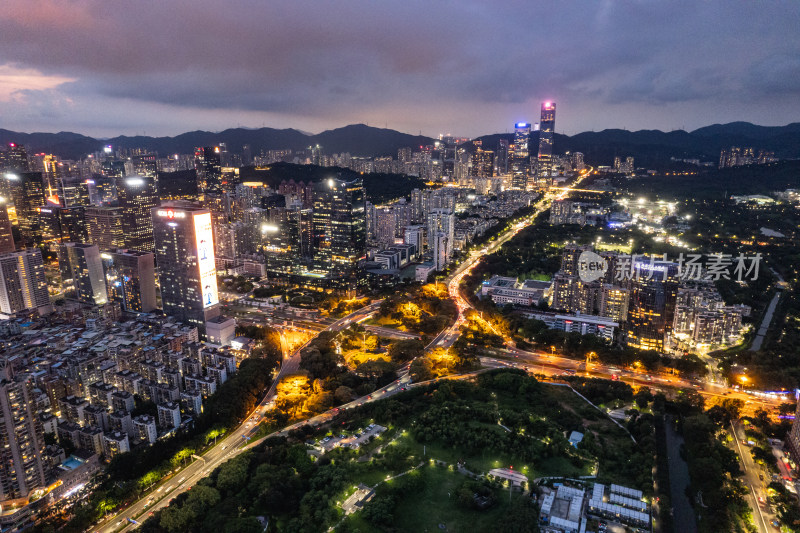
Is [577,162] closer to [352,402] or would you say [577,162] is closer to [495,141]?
[495,141]

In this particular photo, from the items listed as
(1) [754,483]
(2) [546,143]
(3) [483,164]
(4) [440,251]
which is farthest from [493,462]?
(2) [546,143]

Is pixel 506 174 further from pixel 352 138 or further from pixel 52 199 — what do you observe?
pixel 52 199

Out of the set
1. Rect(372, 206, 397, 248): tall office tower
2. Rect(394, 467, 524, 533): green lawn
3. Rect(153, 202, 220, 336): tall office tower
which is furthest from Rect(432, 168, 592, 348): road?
Rect(153, 202, 220, 336): tall office tower

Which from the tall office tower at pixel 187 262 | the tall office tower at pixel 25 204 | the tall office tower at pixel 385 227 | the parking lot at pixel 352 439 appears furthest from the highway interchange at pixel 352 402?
the tall office tower at pixel 25 204

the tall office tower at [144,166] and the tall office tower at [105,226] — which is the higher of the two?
the tall office tower at [144,166]

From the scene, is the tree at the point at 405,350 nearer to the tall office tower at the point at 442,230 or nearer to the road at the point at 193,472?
the road at the point at 193,472
